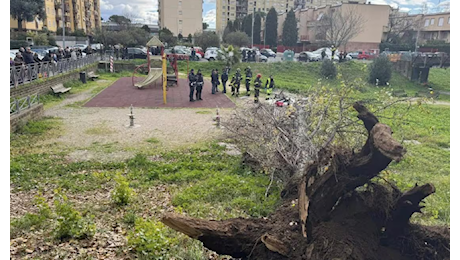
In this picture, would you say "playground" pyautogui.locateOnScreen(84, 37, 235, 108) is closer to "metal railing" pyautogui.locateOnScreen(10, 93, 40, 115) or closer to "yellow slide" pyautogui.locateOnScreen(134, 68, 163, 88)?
"yellow slide" pyautogui.locateOnScreen(134, 68, 163, 88)

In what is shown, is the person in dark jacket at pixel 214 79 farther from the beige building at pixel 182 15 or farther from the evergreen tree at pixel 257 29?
the beige building at pixel 182 15

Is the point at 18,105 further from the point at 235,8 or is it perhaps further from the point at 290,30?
the point at 235,8

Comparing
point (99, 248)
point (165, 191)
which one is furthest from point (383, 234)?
point (165, 191)

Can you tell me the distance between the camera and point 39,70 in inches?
663

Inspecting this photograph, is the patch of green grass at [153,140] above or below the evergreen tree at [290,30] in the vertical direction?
below

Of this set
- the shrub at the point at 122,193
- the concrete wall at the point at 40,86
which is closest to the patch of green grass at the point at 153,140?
the shrub at the point at 122,193

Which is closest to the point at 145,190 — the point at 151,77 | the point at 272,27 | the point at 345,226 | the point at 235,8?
the point at 345,226

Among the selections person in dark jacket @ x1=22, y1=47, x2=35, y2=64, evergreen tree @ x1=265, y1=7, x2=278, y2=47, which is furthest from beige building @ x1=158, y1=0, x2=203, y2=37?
person in dark jacket @ x1=22, y1=47, x2=35, y2=64

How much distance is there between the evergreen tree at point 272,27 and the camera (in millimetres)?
61906

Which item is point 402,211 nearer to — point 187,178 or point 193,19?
point 187,178

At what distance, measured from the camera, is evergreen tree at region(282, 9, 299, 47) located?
5966cm

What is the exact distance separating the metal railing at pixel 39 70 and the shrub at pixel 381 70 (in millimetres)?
22915

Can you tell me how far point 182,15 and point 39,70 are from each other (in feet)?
216

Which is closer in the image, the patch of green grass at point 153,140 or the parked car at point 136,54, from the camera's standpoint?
the patch of green grass at point 153,140
